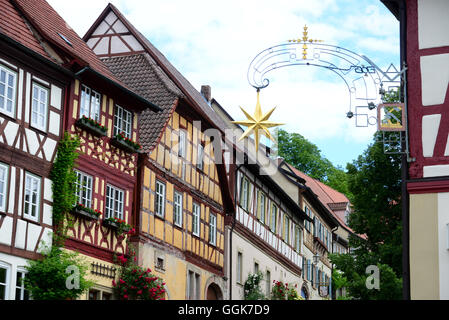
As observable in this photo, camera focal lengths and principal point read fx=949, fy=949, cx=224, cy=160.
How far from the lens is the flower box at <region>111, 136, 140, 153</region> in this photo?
26203mm

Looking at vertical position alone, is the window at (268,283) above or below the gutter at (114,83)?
below

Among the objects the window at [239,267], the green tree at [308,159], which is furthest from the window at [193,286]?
the green tree at [308,159]

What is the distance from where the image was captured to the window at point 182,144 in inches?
1215

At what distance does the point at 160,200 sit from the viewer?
29016 millimetres

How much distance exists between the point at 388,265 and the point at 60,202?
34.6 feet

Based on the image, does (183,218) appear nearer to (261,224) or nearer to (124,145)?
(124,145)

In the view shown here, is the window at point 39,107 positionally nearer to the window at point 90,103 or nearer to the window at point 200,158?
the window at point 90,103

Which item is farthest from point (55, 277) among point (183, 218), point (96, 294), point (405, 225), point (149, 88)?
point (149, 88)

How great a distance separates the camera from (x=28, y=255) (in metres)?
22.0

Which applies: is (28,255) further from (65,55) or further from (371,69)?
(371,69)

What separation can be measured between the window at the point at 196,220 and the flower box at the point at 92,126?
6782 mm

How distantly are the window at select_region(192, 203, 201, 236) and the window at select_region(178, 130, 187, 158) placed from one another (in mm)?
1924

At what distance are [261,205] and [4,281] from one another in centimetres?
2015

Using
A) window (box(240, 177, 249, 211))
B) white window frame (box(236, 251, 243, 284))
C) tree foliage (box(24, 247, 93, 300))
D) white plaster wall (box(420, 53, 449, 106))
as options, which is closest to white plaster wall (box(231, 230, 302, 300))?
white window frame (box(236, 251, 243, 284))
